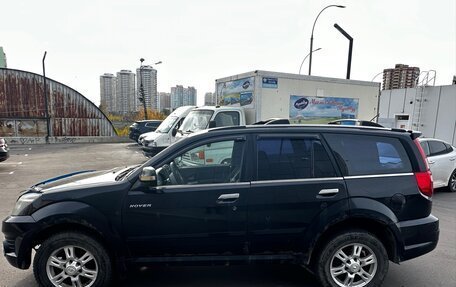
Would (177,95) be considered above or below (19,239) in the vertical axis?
above

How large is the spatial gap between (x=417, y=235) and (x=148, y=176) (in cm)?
293

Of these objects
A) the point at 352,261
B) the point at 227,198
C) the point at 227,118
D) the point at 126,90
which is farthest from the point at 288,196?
the point at 126,90

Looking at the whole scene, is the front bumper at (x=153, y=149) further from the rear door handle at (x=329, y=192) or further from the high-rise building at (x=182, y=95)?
the high-rise building at (x=182, y=95)

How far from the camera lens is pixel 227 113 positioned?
8453mm

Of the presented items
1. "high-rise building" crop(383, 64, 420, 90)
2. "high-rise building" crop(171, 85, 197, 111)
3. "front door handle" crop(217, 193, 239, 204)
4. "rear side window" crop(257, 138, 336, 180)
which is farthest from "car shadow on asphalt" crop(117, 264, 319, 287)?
"high-rise building" crop(171, 85, 197, 111)

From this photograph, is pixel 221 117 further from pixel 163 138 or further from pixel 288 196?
pixel 288 196

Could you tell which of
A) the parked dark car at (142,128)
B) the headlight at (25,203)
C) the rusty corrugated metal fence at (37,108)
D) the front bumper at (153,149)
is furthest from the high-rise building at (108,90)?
the headlight at (25,203)

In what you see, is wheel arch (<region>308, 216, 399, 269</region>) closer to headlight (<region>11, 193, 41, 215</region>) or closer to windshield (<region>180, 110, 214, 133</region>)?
headlight (<region>11, 193, 41, 215</region>)

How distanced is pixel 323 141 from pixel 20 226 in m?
3.22

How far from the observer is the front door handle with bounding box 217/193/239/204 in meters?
2.83

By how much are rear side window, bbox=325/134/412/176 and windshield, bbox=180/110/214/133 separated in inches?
217

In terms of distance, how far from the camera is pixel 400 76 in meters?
22.6

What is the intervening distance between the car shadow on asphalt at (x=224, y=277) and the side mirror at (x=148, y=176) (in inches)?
40.4

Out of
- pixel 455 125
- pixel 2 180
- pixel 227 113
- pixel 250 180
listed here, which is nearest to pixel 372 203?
pixel 250 180
